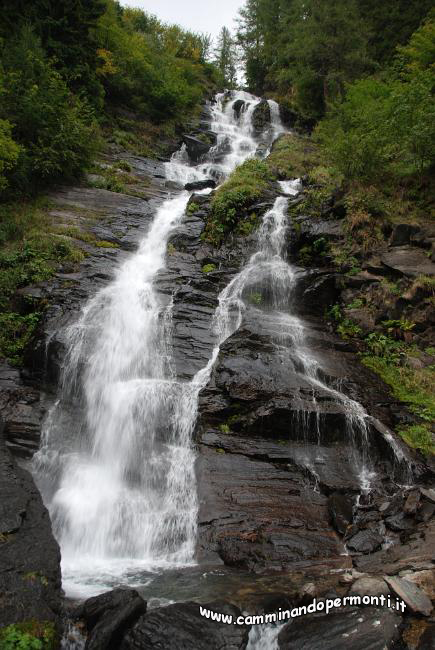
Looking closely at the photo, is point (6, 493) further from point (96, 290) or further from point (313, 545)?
point (96, 290)

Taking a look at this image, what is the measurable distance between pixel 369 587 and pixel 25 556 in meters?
4.14

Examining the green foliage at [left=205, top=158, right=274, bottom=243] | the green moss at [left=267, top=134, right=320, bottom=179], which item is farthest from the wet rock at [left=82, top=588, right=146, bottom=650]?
the green moss at [left=267, top=134, right=320, bottom=179]

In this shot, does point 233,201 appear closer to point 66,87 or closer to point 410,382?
point 66,87

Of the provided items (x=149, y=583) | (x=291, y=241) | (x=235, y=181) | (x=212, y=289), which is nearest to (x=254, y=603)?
(x=149, y=583)

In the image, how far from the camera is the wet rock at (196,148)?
86.2 feet

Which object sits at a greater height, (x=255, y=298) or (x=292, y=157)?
(x=292, y=157)

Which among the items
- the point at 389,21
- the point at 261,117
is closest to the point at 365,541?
the point at 389,21

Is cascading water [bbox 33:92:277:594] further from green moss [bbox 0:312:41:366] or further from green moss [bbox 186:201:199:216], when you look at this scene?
green moss [bbox 186:201:199:216]

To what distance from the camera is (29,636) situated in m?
4.14

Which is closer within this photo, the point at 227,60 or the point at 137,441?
the point at 137,441

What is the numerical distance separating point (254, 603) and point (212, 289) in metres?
9.44

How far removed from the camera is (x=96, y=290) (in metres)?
12.5

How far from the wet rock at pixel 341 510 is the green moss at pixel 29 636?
4540 millimetres

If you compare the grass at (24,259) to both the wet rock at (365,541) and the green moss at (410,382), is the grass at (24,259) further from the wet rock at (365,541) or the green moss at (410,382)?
the green moss at (410,382)
